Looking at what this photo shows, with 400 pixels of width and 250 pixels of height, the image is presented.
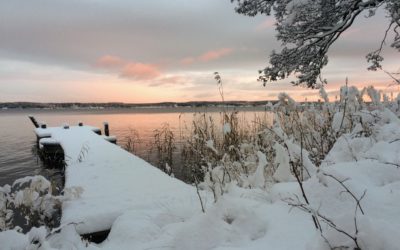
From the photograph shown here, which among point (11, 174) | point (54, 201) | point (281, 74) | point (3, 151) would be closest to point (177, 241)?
point (54, 201)

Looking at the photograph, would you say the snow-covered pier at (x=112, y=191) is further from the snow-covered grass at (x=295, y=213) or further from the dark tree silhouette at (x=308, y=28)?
the dark tree silhouette at (x=308, y=28)

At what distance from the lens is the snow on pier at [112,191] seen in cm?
384

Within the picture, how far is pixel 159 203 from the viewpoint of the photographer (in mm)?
4199

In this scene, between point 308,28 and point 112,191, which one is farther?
point 308,28

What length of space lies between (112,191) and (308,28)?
A: 5619 mm

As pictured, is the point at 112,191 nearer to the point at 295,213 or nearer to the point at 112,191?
the point at 112,191

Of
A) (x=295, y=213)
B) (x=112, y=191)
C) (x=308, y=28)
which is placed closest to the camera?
(x=295, y=213)

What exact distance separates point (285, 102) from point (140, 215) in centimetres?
192

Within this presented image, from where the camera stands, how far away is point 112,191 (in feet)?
16.4

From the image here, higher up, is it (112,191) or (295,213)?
(295,213)

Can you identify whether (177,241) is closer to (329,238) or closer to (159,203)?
(329,238)

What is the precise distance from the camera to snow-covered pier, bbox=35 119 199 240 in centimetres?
382

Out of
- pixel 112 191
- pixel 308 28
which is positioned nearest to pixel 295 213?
pixel 112 191

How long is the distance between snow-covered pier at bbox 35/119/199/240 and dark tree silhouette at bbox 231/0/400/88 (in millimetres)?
4058
